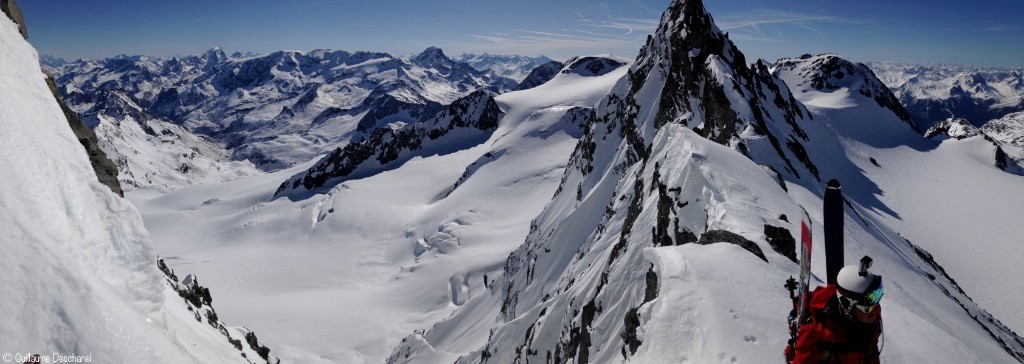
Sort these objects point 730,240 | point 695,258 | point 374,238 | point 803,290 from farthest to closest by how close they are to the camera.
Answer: point 374,238 → point 730,240 → point 695,258 → point 803,290

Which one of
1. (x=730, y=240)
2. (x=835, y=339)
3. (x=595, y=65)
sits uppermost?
(x=835, y=339)

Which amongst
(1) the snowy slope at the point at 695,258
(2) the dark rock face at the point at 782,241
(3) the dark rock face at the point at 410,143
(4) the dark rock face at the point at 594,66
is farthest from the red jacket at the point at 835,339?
(4) the dark rock face at the point at 594,66

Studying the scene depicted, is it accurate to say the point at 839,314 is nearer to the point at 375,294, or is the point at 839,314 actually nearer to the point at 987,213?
the point at 987,213

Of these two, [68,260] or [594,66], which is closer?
[68,260]

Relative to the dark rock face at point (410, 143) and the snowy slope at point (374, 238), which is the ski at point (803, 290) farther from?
the dark rock face at point (410, 143)

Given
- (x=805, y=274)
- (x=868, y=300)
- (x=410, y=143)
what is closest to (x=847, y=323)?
(x=868, y=300)

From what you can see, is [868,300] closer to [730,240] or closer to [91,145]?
[730,240]

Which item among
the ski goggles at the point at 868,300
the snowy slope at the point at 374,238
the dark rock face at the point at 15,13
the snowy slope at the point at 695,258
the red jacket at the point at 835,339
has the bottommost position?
the snowy slope at the point at 374,238

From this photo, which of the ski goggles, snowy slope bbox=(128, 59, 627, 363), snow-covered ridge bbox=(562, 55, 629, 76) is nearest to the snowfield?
snowy slope bbox=(128, 59, 627, 363)

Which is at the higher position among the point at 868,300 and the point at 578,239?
the point at 868,300
